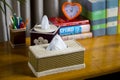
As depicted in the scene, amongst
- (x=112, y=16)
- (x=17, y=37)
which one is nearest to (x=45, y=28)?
(x=17, y=37)

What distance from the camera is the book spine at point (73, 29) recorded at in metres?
1.54

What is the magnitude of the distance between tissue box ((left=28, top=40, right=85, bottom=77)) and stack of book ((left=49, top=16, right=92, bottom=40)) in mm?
254

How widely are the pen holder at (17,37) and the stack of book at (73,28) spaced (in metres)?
0.19

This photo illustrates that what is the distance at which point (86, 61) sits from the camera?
136 centimetres

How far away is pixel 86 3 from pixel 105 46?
28 centimetres

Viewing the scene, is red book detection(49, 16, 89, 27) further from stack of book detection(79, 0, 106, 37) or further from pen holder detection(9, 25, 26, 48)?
pen holder detection(9, 25, 26, 48)

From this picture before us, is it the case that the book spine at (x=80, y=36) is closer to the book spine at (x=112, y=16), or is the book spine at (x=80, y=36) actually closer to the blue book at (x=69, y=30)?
the blue book at (x=69, y=30)

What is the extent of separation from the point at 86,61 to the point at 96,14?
35cm

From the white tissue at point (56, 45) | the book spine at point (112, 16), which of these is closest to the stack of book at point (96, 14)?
the book spine at point (112, 16)

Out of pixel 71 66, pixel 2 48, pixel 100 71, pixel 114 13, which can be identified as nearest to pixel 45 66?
pixel 71 66

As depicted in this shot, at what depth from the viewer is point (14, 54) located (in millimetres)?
1418

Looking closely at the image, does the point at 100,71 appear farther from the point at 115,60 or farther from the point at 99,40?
the point at 99,40

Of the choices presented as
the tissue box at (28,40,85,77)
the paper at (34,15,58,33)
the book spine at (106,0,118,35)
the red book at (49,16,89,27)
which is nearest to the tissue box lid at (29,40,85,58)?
the tissue box at (28,40,85,77)

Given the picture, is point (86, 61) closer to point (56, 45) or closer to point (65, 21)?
point (56, 45)
